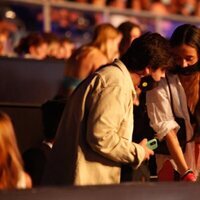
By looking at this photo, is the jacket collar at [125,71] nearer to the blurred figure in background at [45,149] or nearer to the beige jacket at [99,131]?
the beige jacket at [99,131]

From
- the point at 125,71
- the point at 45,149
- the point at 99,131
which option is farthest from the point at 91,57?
the point at 99,131

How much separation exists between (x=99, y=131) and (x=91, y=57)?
3.29m

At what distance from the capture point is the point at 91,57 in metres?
8.64

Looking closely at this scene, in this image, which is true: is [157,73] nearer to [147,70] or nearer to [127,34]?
[147,70]

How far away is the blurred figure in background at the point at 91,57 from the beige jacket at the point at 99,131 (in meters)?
2.87

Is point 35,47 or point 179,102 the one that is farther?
point 35,47

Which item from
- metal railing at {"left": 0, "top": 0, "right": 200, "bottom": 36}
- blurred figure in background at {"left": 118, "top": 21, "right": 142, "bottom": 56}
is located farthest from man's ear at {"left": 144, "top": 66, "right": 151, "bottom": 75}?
metal railing at {"left": 0, "top": 0, "right": 200, "bottom": 36}

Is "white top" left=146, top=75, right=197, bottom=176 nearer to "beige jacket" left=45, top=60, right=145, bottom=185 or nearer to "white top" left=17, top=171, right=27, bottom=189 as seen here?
"beige jacket" left=45, top=60, right=145, bottom=185

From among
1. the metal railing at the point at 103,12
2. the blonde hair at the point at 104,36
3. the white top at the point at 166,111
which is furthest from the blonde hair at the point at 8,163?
the metal railing at the point at 103,12

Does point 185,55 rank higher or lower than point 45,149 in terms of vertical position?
higher

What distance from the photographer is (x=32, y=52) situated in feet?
35.9

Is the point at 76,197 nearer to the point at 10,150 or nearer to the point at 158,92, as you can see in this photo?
the point at 10,150

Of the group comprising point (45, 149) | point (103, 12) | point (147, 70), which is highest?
point (147, 70)

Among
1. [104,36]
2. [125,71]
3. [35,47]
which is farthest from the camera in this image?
[35,47]
